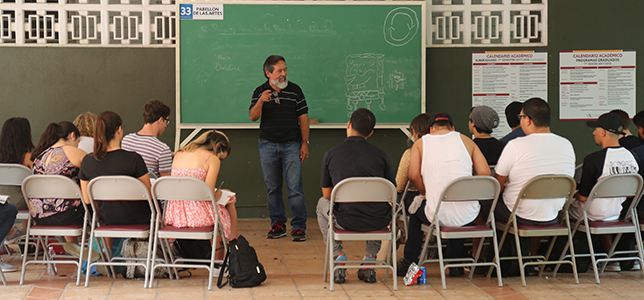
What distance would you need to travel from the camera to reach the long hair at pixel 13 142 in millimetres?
4262

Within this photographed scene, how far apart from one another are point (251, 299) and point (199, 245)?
2.70 feet

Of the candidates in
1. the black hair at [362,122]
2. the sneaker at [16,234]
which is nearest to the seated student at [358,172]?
the black hair at [362,122]

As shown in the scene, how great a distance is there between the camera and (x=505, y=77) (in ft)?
20.7

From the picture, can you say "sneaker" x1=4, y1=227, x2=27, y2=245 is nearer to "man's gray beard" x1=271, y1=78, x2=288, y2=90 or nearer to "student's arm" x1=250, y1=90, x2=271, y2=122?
"student's arm" x1=250, y1=90, x2=271, y2=122

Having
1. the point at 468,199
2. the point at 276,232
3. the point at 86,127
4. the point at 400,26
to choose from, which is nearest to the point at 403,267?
the point at 468,199

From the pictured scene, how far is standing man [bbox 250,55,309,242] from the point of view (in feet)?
17.5

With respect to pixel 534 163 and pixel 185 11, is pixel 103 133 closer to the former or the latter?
pixel 185 11

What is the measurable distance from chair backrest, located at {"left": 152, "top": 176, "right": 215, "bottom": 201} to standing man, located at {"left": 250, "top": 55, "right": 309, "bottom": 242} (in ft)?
6.19

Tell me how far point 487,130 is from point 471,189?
2.69 feet

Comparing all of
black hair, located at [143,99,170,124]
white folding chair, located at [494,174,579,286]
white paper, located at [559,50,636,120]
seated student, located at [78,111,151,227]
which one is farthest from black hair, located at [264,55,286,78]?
white paper, located at [559,50,636,120]

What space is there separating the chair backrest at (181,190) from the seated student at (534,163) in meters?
1.97

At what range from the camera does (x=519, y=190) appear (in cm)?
371

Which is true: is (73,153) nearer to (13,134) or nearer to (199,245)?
(13,134)

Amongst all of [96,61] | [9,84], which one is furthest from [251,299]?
[9,84]
